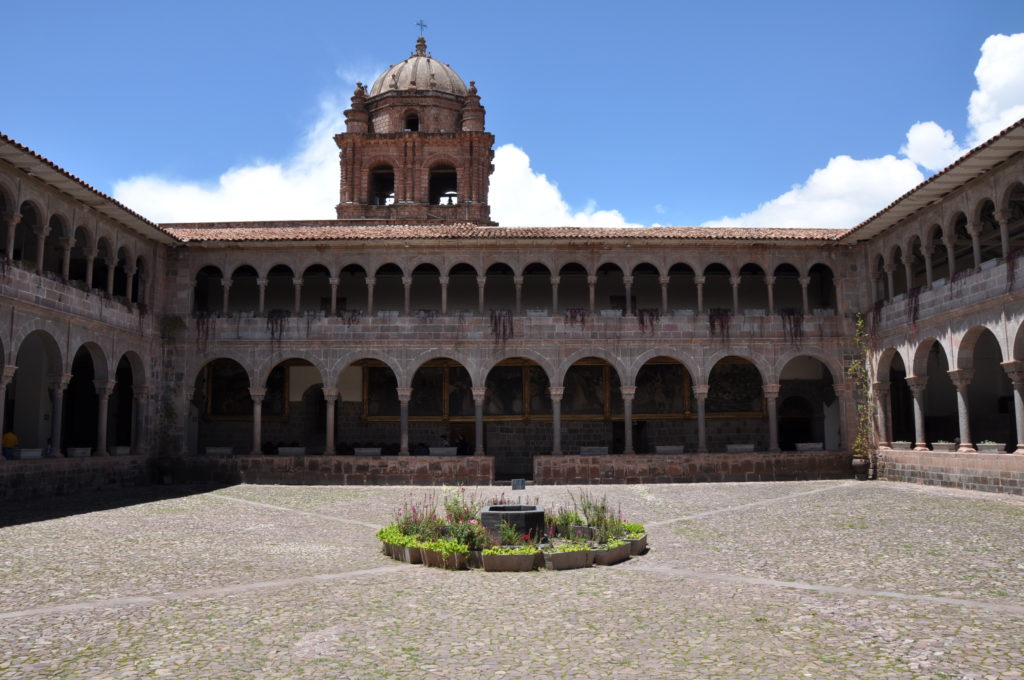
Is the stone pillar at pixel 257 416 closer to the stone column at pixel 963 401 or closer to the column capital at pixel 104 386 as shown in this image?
the column capital at pixel 104 386

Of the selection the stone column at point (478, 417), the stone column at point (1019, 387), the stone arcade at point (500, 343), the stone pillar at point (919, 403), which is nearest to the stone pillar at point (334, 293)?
the stone arcade at point (500, 343)

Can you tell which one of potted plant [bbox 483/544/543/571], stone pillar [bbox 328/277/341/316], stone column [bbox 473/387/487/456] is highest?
stone pillar [bbox 328/277/341/316]

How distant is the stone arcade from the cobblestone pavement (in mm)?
7926

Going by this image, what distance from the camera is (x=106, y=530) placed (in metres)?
13.0

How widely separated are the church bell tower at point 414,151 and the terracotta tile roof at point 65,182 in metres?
11.5

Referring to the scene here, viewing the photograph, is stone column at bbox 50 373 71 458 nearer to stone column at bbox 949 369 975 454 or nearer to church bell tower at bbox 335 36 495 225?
church bell tower at bbox 335 36 495 225

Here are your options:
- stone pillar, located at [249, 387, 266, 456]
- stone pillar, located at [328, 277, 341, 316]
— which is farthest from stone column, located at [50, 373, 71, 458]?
stone pillar, located at [328, 277, 341, 316]

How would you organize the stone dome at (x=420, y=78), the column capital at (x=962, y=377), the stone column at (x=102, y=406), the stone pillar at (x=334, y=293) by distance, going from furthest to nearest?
the stone dome at (x=420, y=78), the stone pillar at (x=334, y=293), the stone column at (x=102, y=406), the column capital at (x=962, y=377)

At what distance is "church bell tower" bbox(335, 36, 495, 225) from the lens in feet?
110

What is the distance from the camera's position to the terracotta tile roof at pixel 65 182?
1698cm

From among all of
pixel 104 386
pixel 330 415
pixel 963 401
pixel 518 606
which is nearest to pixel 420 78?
pixel 330 415

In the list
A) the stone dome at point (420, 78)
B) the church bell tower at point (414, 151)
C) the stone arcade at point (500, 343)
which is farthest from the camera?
the stone dome at point (420, 78)

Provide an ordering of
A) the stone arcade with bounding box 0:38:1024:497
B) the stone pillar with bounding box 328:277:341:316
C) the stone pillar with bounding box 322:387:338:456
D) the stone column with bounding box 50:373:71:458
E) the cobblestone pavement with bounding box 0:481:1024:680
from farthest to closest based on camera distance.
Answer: the stone pillar with bounding box 328:277:341:316
the stone pillar with bounding box 322:387:338:456
the stone arcade with bounding box 0:38:1024:497
the stone column with bounding box 50:373:71:458
the cobblestone pavement with bounding box 0:481:1024:680

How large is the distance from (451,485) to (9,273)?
12.4m
